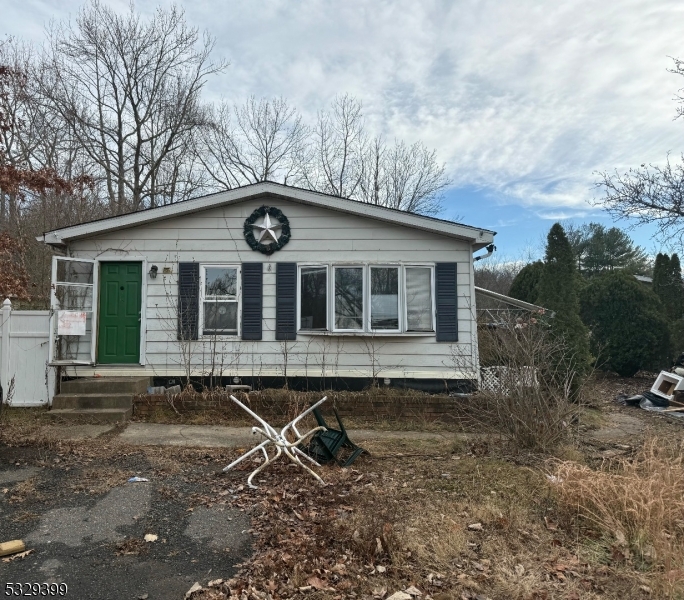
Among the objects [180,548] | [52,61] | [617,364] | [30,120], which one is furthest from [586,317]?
[52,61]

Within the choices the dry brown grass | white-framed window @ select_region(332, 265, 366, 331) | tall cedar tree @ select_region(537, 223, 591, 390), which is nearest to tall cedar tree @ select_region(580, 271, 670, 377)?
tall cedar tree @ select_region(537, 223, 591, 390)

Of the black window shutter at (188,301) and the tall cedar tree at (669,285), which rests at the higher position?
the tall cedar tree at (669,285)

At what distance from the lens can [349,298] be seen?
8688mm

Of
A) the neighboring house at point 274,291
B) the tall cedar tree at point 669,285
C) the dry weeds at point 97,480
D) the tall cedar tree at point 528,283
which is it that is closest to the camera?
the dry weeds at point 97,480

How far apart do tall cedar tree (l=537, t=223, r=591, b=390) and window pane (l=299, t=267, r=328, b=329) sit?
478cm

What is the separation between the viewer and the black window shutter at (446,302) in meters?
8.50

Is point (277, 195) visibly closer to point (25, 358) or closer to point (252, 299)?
point (252, 299)

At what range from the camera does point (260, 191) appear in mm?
8617

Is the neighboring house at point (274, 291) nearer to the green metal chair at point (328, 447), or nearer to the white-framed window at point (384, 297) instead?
the white-framed window at point (384, 297)

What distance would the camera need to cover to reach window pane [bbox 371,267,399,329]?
28.2 feet

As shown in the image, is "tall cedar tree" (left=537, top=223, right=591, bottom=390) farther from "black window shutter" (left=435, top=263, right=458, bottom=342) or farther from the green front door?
the green front door

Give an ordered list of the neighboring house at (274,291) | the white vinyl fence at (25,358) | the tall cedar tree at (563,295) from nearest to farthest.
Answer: the white vinyl fence at (25,358), the neighboring house at (274,291), the tall cedar tree at (563,295)

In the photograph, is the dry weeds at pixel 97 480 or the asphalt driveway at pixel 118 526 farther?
the dry weeds at pixel 97 480

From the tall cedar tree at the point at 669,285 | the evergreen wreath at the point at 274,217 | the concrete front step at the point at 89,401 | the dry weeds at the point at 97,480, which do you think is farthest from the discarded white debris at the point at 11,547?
the tall cedar tree at the point at 669,285
